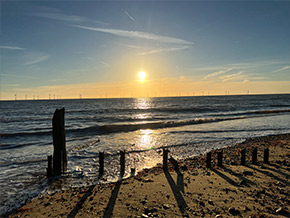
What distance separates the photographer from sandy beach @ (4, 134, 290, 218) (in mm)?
5820

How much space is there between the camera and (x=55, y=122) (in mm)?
10383

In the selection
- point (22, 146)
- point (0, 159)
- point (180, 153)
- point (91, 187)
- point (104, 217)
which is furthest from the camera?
point (22, 146)

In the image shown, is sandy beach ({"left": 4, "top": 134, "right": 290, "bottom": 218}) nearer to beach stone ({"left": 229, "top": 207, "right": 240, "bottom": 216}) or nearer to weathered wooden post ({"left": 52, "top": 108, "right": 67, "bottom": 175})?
beach stone ({"left": 229, "top": 207, "right": 240, "bottom": 216})

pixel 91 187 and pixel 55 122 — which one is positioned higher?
pixel 55 122

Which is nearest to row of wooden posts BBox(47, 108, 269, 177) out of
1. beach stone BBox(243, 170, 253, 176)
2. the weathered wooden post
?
the weathered wooden post

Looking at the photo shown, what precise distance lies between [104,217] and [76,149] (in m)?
11.0

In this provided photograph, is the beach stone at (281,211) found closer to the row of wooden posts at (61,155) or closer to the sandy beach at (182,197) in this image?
the sandy beach at (182,197)

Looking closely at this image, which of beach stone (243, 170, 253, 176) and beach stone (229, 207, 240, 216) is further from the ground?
beach stone (229, 207, 240, 216)

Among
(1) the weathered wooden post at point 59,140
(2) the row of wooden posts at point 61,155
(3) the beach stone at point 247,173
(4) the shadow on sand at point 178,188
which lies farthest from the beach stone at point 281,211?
(1) the weathered wooden post at point 59,140

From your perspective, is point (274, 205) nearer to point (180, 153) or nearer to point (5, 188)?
point (180, 153)

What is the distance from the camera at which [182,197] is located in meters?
6.68

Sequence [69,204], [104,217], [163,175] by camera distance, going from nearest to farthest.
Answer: [104,217] < [69,204] < [163,175]

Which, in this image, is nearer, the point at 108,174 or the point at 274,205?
the point at 274,205

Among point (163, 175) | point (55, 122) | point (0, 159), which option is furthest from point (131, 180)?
point (0, 159)
